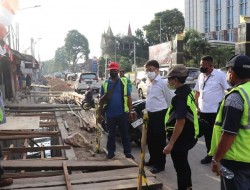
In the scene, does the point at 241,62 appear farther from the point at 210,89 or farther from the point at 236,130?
the point at 210,89

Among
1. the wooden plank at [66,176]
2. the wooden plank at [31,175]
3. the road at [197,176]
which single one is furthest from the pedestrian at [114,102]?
the wooden plank at [31,175]

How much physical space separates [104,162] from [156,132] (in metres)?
1.02

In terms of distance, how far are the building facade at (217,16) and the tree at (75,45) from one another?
52015 millimetres

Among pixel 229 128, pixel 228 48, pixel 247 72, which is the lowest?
pixel 229 128

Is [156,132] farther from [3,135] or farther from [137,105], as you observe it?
[3,135]

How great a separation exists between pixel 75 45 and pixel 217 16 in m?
60.7

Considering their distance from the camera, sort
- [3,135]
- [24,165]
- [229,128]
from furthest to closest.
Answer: [3,135] < [24,165] < [229,128]

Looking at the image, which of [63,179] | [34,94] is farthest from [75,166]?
[34,94]

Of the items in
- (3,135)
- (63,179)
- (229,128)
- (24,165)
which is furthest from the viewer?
(3,135)

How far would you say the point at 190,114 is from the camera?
3.86 m

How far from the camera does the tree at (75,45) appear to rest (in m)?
108

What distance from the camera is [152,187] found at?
431cm

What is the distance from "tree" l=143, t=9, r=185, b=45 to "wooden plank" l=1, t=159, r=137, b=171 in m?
63.6

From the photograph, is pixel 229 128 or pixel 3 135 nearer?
pixel 229 128
